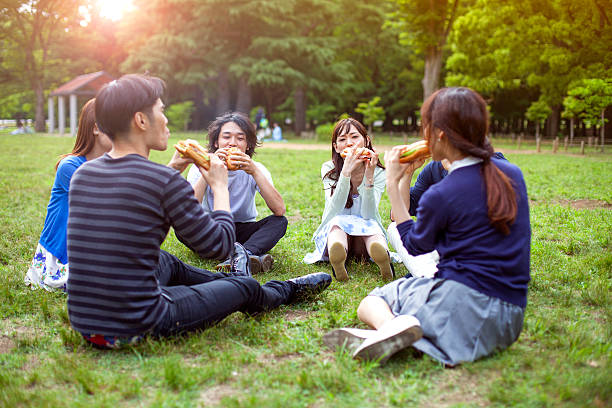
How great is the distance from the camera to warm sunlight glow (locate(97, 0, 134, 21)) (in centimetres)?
4262

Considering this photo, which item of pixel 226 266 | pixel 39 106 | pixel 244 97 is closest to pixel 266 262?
pixel 226 266

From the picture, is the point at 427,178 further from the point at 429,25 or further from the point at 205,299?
the point at 429,25

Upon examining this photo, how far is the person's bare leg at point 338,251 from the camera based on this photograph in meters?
4.98

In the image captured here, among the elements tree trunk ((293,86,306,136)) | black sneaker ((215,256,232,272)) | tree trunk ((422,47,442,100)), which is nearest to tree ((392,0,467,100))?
tree trunk ((422,47,442,100))

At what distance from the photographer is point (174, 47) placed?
121 ft

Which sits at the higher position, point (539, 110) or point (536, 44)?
point (536, 44)

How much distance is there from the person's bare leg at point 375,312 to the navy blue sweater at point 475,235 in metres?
0.55

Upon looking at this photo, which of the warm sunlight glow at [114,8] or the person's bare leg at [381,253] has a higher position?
the warm sunlight glow at [114,8]

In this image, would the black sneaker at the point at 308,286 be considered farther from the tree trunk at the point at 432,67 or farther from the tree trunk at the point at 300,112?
the tree trunk at the point at 300,112

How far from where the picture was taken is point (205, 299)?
363 centimetres

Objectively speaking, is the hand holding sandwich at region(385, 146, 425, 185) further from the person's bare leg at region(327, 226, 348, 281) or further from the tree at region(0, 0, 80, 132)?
the tree at region(0, 0, 80, 132)

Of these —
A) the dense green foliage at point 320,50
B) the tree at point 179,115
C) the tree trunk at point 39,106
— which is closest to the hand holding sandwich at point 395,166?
the dense green foliage at point 320,50

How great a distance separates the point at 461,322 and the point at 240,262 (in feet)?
8.17

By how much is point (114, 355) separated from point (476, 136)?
2.61 m
